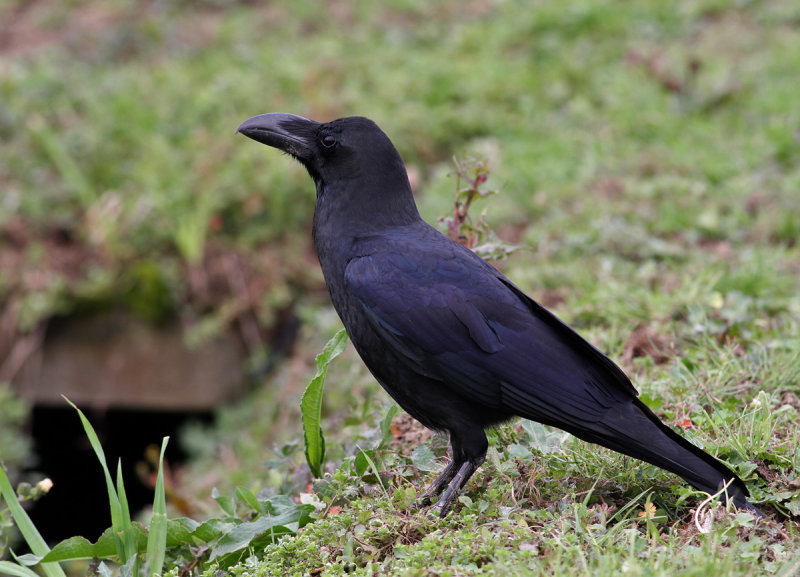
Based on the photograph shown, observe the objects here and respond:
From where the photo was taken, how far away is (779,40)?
7.23m

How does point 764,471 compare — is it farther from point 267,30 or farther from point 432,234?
point 267,30

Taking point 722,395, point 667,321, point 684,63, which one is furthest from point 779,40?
point 722,395

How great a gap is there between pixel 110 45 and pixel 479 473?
6.42 metres

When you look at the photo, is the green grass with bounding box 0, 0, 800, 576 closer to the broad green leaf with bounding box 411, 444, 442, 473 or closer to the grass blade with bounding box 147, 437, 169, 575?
the broad green leaf with bounding box 411, 444, 442, 473

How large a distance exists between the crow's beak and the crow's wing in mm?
577

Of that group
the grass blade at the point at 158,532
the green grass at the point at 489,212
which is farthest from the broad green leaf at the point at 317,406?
the grass blade at the point at 158,532

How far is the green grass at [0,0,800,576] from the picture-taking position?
260 centimetres

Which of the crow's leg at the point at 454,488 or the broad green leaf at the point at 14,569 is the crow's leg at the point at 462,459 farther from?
the broad green leaf at the point at 14,569

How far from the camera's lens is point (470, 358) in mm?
2664

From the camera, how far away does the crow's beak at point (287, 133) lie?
10.4 feet

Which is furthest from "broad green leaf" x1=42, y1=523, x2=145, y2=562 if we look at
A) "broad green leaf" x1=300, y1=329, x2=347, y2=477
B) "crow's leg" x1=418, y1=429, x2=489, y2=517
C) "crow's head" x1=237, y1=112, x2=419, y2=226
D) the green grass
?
"crow's head" x1=237, y1=112, x2=419, y2=226

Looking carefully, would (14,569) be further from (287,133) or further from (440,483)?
(287,133)

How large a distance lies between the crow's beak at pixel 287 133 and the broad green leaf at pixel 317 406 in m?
0.68

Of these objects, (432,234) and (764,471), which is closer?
(764,471)
